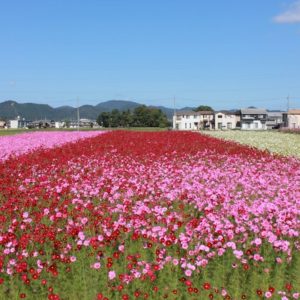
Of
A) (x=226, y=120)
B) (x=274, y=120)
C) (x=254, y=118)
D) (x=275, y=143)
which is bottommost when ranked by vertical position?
(x=275, y=143)

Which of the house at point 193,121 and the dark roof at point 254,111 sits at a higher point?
the dark roof at point 254,111

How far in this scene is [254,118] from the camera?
122000 mm

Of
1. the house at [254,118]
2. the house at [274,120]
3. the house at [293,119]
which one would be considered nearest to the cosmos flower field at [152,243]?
the house at [293,119]

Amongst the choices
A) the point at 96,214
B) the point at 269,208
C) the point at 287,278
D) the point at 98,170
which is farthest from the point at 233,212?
the point at 98,170

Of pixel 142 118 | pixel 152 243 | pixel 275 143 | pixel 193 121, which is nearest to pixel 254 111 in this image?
pixel 193 121

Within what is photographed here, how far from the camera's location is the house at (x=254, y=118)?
120 meters

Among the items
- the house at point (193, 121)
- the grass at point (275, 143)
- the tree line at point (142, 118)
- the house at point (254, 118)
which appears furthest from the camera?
the house at point (193, 121)

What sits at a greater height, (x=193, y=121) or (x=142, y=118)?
(x=142, y=118)

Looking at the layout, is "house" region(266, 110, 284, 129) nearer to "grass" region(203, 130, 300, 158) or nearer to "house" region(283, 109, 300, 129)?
"house" region(283, 109, 300, 129)

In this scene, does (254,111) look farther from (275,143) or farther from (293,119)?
(275,143)

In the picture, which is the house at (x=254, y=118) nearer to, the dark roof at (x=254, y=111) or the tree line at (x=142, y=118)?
the dark roof at (x=254, y=111)

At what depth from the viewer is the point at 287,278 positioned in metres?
5.63

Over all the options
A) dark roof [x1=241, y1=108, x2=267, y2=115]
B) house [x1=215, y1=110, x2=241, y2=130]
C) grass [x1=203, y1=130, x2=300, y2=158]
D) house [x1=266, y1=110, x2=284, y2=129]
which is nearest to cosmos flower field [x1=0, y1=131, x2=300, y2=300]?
grass [x1=203, y1=130, x2=300, y2=158]

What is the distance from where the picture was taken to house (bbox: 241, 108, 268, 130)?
394 ft
